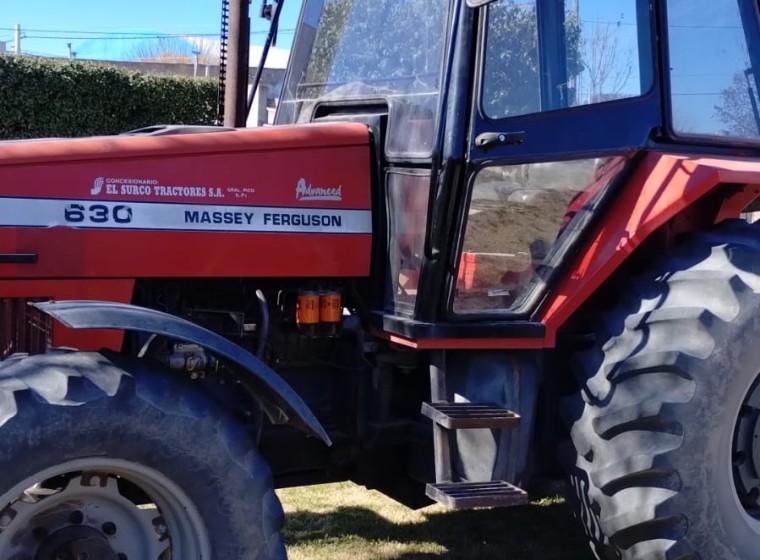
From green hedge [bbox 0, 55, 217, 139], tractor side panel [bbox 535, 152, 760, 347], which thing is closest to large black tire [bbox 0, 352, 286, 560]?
tractor side panel [bbox 535, 152, 760, 347]

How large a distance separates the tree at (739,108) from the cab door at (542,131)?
42cm

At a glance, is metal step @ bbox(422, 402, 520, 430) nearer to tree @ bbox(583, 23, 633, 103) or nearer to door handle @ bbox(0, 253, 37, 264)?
tree @ bbox(583, 23, 633, 103)

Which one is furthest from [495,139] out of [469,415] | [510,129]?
[469,415]

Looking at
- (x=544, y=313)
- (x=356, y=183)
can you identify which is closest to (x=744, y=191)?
(x=544, y=313)

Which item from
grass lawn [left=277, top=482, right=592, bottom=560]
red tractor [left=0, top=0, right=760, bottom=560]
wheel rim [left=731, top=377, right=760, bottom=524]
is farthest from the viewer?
grass lawn [left=277, top=482, right=592, bottom=560]

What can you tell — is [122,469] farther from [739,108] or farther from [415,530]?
[739,108]

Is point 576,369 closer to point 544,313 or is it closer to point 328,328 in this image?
point 544,313

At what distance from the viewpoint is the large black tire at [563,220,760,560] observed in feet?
10.1

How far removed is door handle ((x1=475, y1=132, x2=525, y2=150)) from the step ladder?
77 cm

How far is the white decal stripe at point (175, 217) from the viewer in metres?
3.06

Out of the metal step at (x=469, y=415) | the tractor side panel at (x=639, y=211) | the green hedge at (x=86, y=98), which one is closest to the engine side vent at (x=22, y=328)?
the metal step at (x=469, y=415)

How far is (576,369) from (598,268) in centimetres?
37

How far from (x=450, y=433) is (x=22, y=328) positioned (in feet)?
4.96

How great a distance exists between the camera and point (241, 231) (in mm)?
3309
